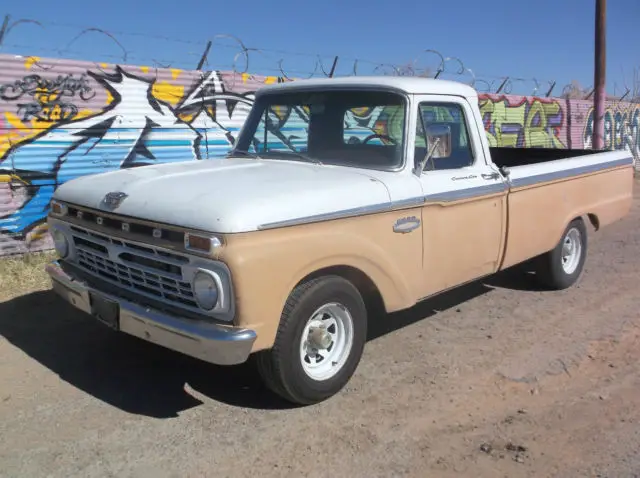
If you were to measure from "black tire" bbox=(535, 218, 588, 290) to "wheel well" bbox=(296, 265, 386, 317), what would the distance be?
2.49m

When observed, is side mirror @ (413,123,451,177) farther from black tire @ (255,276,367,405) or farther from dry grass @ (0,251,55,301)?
dry grass @ (0,251,55,301)

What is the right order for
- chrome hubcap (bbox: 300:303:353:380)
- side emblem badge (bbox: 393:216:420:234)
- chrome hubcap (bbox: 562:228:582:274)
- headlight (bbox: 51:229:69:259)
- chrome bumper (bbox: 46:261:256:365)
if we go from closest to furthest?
chrome bumper (bbox: 46:261:256:365) → chrome hubcap (bbox: 300:303:353:380) → side emblem badge (bbox: 393:216:420:234) → headlight (bbox: 51:229:69:259) → chrome hubcap (bbox: 562:228:582:274)

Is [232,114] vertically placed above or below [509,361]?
above

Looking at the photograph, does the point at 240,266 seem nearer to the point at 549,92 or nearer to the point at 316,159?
the point at 316,159

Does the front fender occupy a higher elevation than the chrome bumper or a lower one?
higher

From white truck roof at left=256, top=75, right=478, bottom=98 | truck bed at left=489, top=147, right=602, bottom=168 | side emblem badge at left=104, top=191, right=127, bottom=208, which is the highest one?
white truck roof at left=256, top=75, right=478, bottom=98

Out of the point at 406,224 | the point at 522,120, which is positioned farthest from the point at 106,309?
the point at 522,120

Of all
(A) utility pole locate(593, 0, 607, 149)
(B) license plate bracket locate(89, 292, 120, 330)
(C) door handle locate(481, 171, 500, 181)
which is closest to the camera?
(B) license plate bracket locate(89, 292, 120, 330)

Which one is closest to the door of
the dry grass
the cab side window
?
the cab side window

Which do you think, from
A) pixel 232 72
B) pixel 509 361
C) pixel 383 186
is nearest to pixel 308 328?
pixel 383 186

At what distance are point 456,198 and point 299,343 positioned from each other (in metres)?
1.65

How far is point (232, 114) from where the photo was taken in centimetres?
877

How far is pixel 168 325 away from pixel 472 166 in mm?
2642

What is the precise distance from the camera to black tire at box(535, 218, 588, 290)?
5789mm
